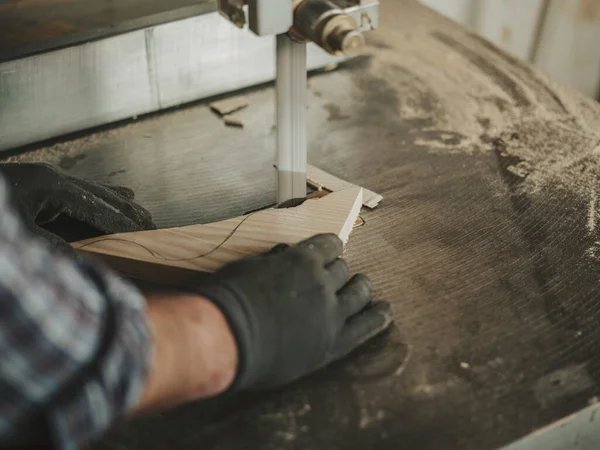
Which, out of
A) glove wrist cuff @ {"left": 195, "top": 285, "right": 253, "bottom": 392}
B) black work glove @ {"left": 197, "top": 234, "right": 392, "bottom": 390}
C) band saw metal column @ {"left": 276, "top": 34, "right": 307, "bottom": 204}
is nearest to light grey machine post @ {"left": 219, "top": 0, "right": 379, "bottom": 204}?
band saw metal column @ {"left": 276, "top": 34, "right": 307, "bottom": 204}

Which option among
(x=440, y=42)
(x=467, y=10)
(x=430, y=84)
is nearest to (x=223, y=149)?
(x=430, y=84)

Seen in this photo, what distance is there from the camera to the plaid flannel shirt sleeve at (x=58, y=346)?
2.00 feet

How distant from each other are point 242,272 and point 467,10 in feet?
5.99

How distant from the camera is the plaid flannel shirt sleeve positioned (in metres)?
0.61

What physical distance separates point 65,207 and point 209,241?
0.22 meters

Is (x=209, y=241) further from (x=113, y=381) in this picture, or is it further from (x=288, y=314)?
(x=113, y=381)

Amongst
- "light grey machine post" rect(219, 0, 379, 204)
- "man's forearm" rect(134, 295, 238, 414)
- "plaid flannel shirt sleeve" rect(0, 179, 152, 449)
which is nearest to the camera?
"plaid flannel shirt sleeve" rect(0, 179, 152, 449)

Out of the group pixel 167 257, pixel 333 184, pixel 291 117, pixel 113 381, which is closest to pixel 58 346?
pixel 113 381

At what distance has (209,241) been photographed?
97cm

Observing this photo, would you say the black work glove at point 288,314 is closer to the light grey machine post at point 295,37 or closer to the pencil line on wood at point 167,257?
the pencil line on wood at point 167,257

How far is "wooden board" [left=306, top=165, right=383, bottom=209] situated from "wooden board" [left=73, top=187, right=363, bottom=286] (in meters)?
0.08

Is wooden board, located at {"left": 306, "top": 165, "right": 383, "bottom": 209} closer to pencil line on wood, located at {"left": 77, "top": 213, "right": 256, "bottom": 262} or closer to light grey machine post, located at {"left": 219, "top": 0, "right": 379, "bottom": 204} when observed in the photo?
light grey machine post, located at {"left": 219, "top": 0, "right": 379, "bottom": 204}

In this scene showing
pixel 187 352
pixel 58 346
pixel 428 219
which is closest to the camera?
pixel 58 346

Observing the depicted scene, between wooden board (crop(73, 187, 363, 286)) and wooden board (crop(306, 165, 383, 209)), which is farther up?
wooden board (crop(73, 187, 363, 286))
